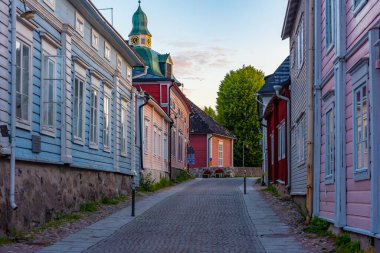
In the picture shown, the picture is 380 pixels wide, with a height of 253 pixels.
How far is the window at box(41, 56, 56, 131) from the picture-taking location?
14.1m

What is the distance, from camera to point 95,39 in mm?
20203

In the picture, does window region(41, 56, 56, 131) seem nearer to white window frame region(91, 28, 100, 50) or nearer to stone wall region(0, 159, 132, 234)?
stone wall region(0, 159, 132, 234)

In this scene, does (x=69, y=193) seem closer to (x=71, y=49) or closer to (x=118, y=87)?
(x=71, y=49)

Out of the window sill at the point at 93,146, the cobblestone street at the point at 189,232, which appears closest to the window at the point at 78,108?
the window sill at the point at 93,146

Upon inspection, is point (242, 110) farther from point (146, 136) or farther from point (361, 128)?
point (361, 128)

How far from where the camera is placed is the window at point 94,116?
19297mm

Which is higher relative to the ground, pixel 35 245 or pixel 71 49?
pixel 71 49

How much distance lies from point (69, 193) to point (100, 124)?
462 cm

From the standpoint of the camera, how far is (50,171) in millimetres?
14625

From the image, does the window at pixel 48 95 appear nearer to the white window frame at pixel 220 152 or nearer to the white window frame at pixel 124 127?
the white window frame at pixel 124 127

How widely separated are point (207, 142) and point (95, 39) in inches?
1589

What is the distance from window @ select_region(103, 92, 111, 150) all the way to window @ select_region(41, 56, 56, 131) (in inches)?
241

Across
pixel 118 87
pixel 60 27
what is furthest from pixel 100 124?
pixel 60 27

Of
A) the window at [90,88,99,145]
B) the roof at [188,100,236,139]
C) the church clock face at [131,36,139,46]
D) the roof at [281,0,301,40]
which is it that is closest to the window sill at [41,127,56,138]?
the window at [90,88,99,145]
